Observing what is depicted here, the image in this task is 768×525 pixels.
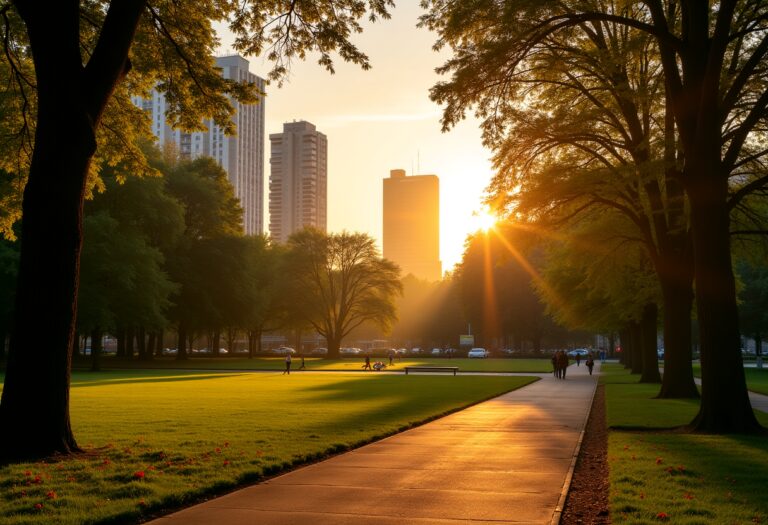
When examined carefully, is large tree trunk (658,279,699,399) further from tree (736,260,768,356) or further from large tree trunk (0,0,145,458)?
tree (736,260,768,356)

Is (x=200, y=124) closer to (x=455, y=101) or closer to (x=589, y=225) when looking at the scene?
(x=455, y=101)

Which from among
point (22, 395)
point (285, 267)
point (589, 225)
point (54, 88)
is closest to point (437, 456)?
point (22, 395)

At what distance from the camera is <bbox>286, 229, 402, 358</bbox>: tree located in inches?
3317

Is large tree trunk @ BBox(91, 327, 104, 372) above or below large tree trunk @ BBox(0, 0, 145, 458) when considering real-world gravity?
below

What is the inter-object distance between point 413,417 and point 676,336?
39.8 ft

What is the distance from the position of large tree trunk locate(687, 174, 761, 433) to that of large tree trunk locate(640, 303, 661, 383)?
74.2ft

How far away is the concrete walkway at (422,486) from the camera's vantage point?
7.14 m

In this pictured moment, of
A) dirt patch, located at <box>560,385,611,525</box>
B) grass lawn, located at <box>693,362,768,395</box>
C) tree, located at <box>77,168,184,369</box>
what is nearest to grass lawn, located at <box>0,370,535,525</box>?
dirt patch, located at <box>560,385,611,525</box>

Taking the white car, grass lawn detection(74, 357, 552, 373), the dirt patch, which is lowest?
the white car

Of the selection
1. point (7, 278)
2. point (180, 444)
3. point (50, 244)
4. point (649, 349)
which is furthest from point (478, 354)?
point (50, 244)

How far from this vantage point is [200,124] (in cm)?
1617

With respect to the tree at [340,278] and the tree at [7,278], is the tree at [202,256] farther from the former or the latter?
the tree at [7,278]

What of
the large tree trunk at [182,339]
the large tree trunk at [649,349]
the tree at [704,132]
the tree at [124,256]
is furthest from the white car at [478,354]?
the tree at [704,132]

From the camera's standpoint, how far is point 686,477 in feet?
30.4
